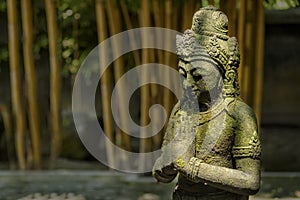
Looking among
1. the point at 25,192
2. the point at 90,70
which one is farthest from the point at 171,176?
the point at 90,70

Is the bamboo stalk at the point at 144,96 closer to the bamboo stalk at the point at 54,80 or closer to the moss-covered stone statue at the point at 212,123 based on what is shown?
the bamboo stalk at the point at 54,80

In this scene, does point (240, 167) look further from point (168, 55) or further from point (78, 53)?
point (78, 53)

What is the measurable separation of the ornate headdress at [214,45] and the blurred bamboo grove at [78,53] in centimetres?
109

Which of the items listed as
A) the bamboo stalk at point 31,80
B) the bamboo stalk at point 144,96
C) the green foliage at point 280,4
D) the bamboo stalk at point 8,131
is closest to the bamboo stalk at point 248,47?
the green foliage at point 280,4

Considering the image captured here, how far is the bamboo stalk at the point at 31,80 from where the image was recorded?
290 cm

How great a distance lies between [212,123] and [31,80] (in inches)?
67.4

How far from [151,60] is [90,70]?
1.47 feet

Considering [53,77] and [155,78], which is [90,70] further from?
[155,78]

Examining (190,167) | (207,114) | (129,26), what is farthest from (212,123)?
(129,26)

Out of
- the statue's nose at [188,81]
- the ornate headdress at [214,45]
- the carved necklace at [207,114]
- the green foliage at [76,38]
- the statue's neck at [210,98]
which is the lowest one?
the carved necklace at [207,114]

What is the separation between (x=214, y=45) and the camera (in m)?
1.42

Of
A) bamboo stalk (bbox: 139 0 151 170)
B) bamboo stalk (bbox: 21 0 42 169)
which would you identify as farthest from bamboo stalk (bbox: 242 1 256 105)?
bamboo stalk (bbox: 21 0 42 169)

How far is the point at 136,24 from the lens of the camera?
3.07 m

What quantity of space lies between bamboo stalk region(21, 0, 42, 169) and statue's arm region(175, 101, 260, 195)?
1687 millimetres
